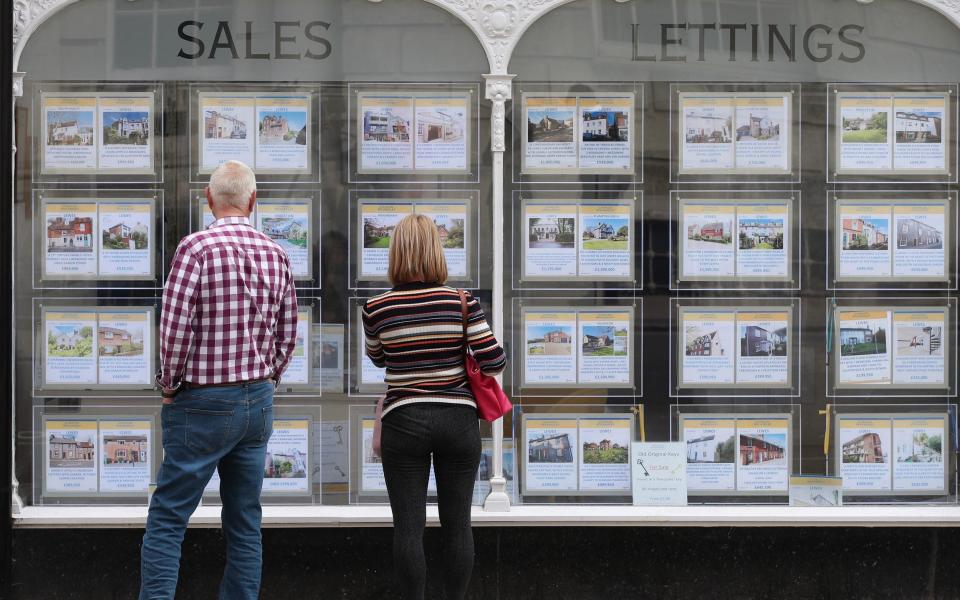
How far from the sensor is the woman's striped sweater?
421cm

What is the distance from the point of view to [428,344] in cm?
421

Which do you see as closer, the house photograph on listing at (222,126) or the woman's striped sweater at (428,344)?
the woman's striped sweater at (428,344)

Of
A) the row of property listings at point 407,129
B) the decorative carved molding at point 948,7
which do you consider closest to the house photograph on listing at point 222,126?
the row of property listings at point 407,129

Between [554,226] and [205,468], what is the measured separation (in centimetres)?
229

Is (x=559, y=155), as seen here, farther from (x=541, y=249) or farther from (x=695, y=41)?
(x=695, y=41)

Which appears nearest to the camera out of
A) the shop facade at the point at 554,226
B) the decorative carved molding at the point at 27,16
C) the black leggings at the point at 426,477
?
the black leggings at the point at 426,477

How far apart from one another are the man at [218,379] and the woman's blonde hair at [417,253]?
0.49m

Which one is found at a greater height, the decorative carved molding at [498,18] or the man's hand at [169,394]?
the decorative carved molding at [498,18]

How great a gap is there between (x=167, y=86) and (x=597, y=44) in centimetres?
224

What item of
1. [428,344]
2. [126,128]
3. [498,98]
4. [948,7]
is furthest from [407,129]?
[948,7]

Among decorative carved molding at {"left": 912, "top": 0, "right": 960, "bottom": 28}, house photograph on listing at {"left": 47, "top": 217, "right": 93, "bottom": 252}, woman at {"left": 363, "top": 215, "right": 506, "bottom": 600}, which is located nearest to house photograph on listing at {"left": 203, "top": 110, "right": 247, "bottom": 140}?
house photograph on listing at {"left": 47, "top": 217, "right": 93, "bottom": 252}

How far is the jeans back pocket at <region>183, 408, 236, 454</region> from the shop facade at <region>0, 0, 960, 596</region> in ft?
4.85

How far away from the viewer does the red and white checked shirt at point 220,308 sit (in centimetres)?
407

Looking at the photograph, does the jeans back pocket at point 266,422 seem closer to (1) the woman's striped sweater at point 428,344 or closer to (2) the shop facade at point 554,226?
(1) the woman's striped sweater at point 428,344
